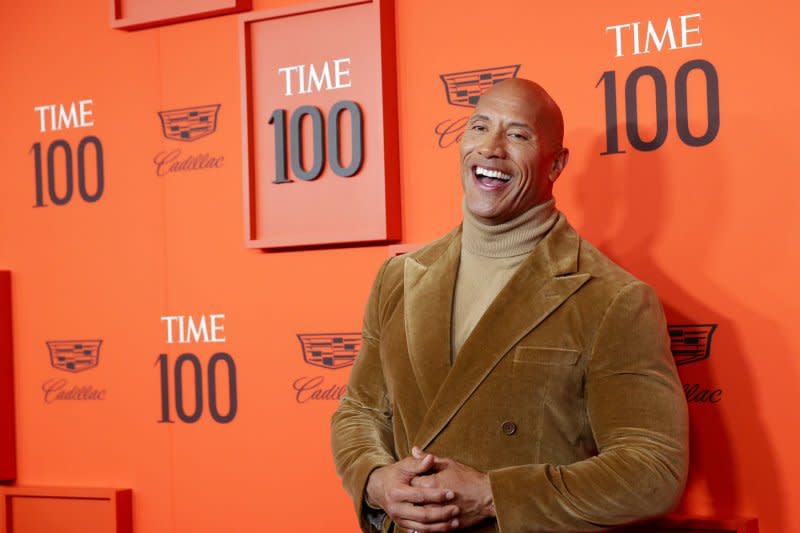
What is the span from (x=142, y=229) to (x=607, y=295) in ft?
4.72

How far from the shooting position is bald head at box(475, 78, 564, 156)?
188 cm

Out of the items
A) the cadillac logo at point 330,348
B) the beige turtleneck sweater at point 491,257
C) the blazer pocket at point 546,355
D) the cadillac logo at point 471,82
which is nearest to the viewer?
the blazer pocket at point 546,355

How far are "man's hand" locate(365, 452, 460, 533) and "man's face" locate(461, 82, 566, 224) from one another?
438mm

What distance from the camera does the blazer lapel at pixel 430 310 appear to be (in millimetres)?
1871

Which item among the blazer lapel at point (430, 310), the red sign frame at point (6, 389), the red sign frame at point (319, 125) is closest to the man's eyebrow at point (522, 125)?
the blazer lapel at point (430, 310)

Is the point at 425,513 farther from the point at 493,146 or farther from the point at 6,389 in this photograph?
the point at 6,389

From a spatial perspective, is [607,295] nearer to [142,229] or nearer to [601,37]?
[601,37]

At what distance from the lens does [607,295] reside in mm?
1807

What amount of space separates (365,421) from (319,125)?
2.73ft

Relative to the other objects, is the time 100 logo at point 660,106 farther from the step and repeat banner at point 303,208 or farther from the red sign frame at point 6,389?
the red sign frame at point 6,389

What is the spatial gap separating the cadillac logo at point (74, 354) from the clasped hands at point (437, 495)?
136 cm

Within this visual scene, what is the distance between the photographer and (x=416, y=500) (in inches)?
68.4

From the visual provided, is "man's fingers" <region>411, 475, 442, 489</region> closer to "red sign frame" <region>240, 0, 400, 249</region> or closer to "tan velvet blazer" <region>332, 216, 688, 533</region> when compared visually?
"tan velvet blazer" <region>332, 216, 688, 533</region>

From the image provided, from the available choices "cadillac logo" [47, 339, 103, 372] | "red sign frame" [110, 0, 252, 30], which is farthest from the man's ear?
"cadillac logo" [47, 339, 103, 372]
